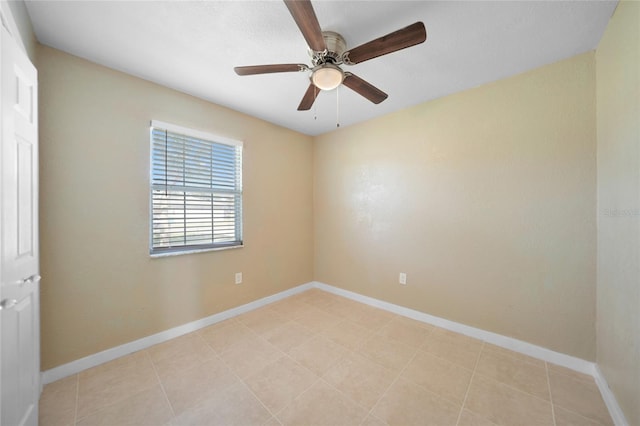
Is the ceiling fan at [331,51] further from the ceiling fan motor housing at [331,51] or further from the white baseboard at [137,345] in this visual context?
the white baseboard at [137,345]

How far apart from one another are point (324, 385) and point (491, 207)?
6.77ft

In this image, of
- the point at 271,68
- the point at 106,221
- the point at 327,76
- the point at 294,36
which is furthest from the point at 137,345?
the point at 294,36

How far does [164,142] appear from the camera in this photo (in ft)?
7.24

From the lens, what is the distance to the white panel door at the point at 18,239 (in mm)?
965

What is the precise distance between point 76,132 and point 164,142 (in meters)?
0.58

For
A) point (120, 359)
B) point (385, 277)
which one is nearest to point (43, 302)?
point (120, 359)

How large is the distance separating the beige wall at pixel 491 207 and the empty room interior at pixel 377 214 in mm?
17

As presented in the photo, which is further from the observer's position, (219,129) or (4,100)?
(219,129)

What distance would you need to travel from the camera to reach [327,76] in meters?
1.52

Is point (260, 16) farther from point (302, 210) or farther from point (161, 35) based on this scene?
point (302, 210)

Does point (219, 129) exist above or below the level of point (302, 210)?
above

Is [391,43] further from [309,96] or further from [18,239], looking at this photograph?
[18,239]

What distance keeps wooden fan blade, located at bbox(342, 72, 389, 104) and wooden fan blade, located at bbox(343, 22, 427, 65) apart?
145 millimetres

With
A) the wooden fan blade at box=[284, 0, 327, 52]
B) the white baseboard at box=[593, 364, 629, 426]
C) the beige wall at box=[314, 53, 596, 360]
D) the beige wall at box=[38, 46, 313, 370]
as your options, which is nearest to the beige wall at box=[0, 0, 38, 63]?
the beige wall at box=[38, 46, 313, 370]
